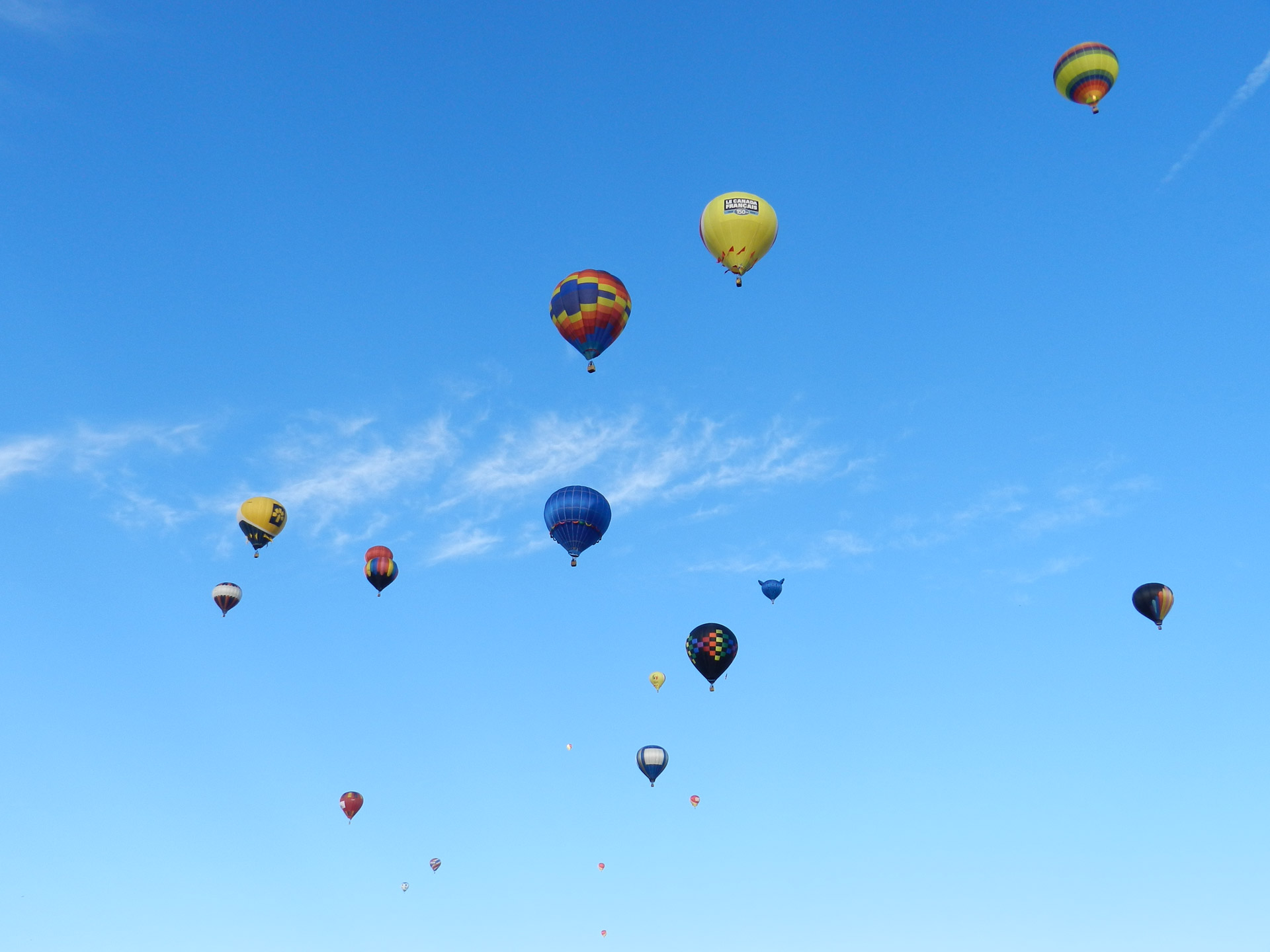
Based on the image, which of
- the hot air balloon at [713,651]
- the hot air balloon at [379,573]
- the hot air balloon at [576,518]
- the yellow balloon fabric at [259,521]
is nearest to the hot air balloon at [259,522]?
the yellow balloon fabric at [259,521]

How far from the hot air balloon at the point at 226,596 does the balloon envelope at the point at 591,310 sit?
29313 millimetres

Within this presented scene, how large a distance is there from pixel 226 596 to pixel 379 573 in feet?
31.4

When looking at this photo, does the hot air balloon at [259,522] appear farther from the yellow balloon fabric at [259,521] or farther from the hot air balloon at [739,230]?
the hot air balloon at [739,230]

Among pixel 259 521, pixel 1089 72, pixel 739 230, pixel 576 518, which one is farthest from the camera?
pixel 259 521

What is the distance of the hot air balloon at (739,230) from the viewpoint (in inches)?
1959

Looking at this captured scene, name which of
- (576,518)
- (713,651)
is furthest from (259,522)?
(713,651)

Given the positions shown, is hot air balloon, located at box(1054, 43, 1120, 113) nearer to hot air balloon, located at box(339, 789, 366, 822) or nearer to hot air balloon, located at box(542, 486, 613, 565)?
hot air balloon, located at box(542, 486, 613, 565)

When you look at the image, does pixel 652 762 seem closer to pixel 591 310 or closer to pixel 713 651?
pixel 713 651

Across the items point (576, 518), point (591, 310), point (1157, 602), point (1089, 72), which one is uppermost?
point (1089, 72)

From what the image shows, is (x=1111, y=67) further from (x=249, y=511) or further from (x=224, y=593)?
(x=224, y=593)

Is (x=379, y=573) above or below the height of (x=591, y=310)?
above

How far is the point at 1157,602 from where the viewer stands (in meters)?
59.5

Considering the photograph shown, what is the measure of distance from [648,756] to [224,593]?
2696 cm

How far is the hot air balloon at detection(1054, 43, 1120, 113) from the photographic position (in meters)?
58.8
